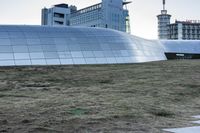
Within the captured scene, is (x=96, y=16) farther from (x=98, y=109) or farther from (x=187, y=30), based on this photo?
(x=98, y=109)

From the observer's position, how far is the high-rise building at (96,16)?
176 meters

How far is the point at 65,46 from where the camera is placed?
163ft

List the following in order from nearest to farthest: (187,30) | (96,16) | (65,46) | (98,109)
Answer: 1. (98,109)
2. (65,46)
3. (96,16)
4. (187,30)

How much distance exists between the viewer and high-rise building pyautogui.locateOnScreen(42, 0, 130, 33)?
17612 centimetres

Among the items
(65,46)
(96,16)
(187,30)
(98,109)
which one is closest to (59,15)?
(96,16)

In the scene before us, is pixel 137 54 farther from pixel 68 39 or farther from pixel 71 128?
pixel 71 128

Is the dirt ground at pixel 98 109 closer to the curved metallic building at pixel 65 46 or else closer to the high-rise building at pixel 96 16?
the curved metallic building at pixel 65 46

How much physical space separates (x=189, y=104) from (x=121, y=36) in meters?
43.7

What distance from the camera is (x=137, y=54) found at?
5531cm

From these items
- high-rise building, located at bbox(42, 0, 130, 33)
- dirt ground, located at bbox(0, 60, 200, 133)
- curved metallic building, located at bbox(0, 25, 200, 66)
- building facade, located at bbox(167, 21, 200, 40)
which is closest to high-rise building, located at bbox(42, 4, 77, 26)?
high-rise building, located at bbox(42, 0, 130, 33)

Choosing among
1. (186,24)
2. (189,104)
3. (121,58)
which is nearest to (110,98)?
(189,104)

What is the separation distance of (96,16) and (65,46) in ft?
426

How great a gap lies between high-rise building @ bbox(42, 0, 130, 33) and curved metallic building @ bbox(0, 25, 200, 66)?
115 meters

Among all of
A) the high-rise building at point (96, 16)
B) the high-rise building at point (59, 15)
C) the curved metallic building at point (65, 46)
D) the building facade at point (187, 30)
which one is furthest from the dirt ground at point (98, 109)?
the building facade at point (187, 30)
